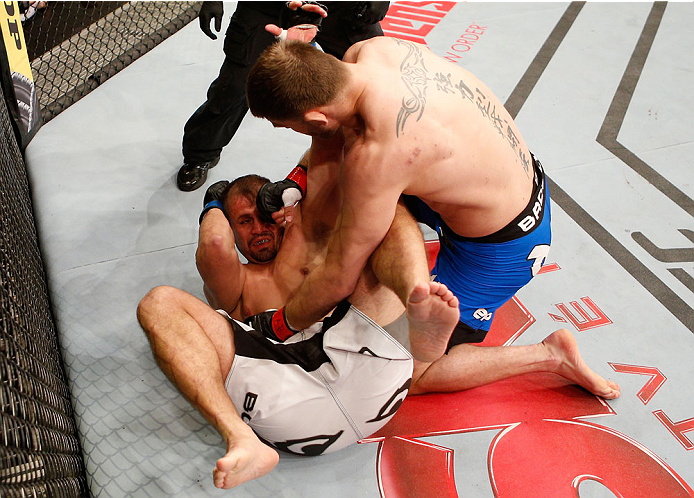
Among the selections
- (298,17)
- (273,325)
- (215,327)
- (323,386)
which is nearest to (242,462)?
(323,386)

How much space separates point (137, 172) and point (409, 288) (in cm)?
177

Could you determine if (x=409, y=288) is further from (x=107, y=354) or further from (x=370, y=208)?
(x=107, y=354)

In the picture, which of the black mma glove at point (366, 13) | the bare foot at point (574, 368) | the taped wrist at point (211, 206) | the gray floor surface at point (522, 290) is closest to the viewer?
the gray floor surface at point (522, 290)

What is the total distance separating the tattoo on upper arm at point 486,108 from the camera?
1547 mm

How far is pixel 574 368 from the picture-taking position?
183cm

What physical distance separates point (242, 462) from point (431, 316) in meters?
0.51

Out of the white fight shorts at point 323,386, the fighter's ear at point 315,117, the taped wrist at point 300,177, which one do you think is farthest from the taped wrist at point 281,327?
the fighter's ear at point 315,117

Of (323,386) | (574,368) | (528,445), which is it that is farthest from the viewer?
(574,368)

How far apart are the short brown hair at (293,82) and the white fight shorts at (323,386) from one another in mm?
588

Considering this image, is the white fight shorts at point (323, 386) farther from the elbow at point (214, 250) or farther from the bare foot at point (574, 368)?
the bare foot at point (574, 368)

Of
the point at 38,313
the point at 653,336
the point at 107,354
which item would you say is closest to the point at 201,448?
the point at 107,354

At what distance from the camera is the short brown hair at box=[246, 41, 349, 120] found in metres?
1.40

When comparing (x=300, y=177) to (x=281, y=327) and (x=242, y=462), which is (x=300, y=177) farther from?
(x=242, y=462)

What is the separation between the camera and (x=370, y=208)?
1.47m
